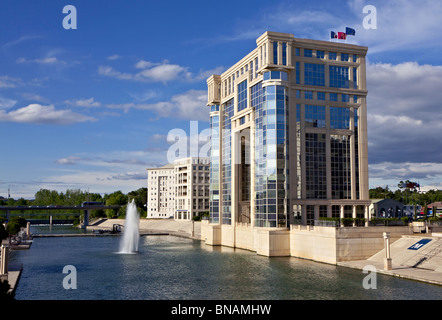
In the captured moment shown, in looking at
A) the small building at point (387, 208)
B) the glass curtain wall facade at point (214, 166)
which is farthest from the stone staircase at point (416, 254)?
the glass curtain wall facade at point (214, 166)

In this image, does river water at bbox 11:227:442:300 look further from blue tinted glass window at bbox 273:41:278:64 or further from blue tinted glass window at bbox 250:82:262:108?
blue tinted glass window at bbox 273:41:278:64

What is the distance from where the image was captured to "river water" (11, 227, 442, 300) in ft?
147

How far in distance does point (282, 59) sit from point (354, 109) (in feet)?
65.3

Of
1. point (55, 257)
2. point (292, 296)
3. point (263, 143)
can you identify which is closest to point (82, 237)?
point (55, 257)

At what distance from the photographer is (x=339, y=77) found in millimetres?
89375

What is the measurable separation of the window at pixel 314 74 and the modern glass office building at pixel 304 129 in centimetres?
20

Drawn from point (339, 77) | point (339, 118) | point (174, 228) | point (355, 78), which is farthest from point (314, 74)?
point (174, 228)

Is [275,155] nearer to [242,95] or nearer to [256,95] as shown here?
[256,95]

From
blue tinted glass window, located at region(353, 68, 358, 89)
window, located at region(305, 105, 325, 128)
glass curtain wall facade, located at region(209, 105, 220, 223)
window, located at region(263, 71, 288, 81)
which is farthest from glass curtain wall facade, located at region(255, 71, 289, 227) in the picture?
glass curtain wall facade, located at region(209, 105, 220, 223)

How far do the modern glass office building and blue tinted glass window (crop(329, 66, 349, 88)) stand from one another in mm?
208

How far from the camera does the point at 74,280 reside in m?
54.7

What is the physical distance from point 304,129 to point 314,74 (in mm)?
11772

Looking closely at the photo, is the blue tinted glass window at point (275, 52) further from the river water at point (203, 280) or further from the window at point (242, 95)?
the river water at point (203, 280)

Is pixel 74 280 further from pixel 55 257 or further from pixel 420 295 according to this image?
pixel 420 295
